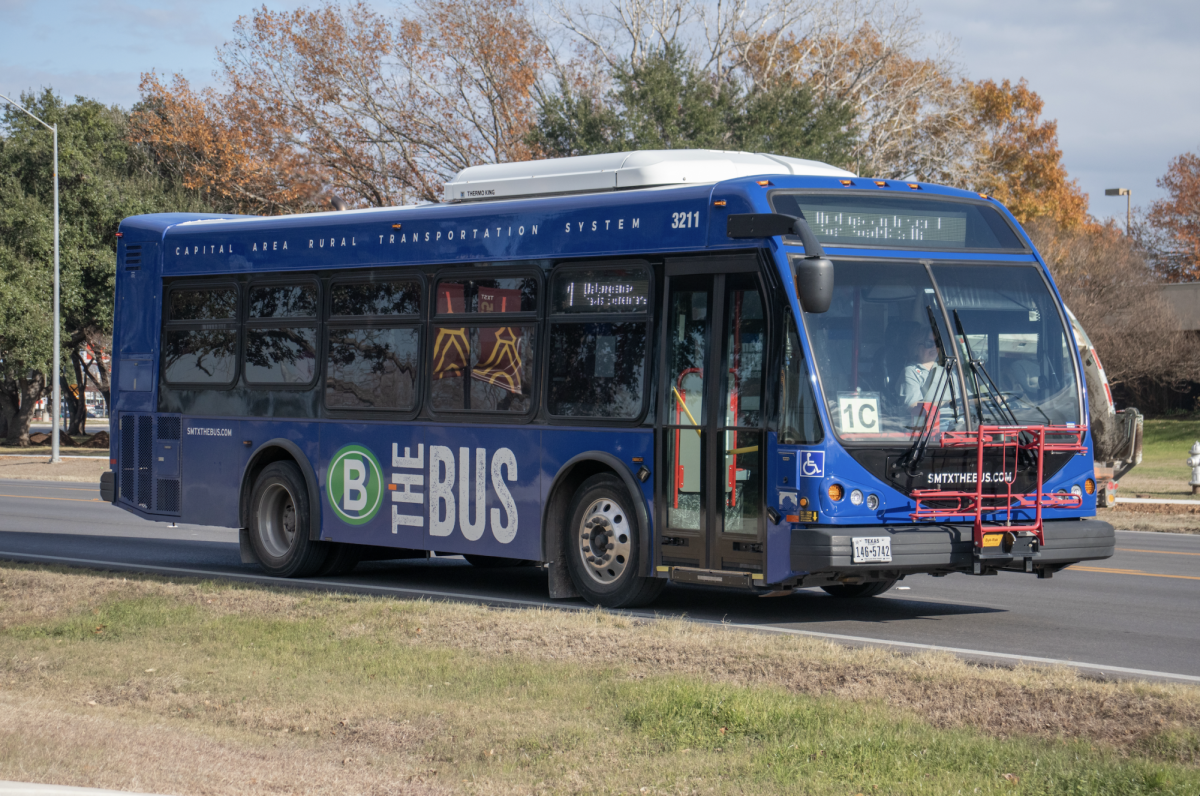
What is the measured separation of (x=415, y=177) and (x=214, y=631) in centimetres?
2906

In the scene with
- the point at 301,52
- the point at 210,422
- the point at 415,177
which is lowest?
the point at 210,422

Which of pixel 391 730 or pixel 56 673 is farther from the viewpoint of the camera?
pixel 56 673

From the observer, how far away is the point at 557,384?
37.9 feet

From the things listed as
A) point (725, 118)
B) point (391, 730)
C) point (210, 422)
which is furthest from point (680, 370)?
point (725, 118)

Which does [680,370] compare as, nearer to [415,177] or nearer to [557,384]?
[557,384]

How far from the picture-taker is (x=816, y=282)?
31.5 ft

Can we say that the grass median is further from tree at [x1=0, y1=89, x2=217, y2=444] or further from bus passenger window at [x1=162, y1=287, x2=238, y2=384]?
tree at [x1=0, y1=89, x2=217, y2=444]

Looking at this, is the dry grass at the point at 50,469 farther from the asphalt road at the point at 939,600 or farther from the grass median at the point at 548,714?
the grass median at the point at 548,714

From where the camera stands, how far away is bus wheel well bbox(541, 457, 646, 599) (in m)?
11.5

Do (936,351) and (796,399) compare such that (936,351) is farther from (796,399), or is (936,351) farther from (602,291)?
(602,291)

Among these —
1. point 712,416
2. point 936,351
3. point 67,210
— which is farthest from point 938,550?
point 67,210

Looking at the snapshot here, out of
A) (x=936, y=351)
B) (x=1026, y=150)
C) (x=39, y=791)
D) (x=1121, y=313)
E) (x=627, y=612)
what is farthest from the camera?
(x=1026, y=150)

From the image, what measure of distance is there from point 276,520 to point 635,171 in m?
5.38

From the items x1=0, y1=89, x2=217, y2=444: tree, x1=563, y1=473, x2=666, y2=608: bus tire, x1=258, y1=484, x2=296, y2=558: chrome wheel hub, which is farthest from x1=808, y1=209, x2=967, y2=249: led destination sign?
x1=0, y1=89, x2=217, y2=444: tree
